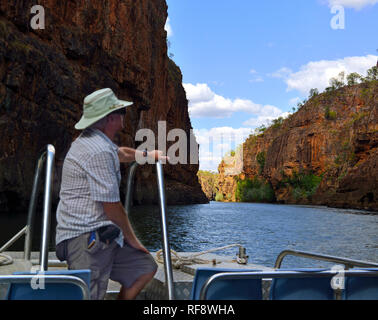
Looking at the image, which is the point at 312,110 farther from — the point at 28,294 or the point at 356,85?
the point at 28,294

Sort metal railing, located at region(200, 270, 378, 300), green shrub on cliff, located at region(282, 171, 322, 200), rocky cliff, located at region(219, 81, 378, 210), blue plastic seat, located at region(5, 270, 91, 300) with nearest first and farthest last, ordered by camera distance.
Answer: blue plastic seat, located at region(5, 270, 91, 300) → metal railing, located at region(200, 270, 378, 300) → rocky cliff, located at region(219, 81, 378, 210) → green shrub on cliff, located at region(282, 171, 322, 200)

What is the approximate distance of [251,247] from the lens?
59.5ft

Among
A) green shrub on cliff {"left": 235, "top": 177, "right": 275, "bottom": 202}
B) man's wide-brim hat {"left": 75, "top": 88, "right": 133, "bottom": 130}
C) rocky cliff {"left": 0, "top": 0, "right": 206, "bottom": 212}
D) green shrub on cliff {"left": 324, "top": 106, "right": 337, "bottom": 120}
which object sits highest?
green shrub on cliff {"left": 324, "top": 106, "right": 337, "bottom": 120}

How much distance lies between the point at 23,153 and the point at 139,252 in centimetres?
2603

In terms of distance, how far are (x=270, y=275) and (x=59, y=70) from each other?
98.5ft

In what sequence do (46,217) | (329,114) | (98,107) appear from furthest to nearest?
(329,114)
(46,217)
(98,107)

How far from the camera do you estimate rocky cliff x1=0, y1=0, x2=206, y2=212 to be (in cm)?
2569

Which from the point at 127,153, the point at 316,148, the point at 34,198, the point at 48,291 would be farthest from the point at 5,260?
the point at 316,148

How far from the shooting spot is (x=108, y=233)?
2.37m

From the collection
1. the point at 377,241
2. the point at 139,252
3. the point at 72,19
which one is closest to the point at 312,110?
the point at 72,19

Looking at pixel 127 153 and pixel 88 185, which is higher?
pixel 127 153

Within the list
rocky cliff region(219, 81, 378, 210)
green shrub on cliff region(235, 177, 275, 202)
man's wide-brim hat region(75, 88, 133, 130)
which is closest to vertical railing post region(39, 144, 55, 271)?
man's wide-brim hat region(75, 88, 133, 130)
